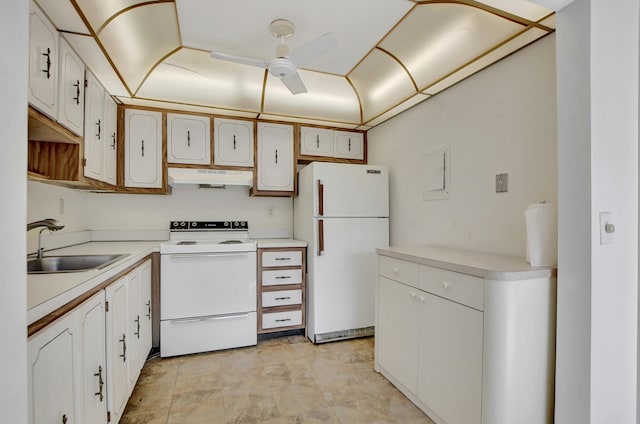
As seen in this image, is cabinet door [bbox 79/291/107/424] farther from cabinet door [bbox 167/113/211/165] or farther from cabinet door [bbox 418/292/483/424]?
cabinet door [bbox 167/113/211/165]

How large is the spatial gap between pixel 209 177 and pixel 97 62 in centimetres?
128

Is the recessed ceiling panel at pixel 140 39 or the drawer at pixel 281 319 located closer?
the recessed ceiling panel at pixel 140 39

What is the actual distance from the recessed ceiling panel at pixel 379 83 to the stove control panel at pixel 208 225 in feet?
5.99

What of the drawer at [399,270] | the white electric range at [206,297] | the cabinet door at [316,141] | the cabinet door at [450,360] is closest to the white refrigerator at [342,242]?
the cabinet door at [316,141]

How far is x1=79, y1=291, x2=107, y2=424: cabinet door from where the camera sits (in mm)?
1285

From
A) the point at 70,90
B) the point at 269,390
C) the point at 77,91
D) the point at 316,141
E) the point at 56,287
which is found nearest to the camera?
the point at 56,287

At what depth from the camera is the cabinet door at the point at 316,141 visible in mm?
3535

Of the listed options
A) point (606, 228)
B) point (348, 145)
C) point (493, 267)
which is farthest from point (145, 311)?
point (606, 228)

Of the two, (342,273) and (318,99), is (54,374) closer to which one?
(342,273)

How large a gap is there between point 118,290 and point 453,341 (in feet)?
6.02

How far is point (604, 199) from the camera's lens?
4.41 feet

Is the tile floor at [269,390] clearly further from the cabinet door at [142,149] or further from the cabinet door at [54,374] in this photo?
the cabinet door at [142,149]

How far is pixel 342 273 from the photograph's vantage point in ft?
10.1

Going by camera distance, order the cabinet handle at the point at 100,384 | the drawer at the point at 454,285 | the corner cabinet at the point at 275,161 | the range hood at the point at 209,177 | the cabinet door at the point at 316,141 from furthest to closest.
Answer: the cabinet door at the point at 316,141
the corner cabinet at the point at 275,161
the range hood at the point at 209,177
the drawer at the point at 454,285
the cabinet handle at the point at 100,384
